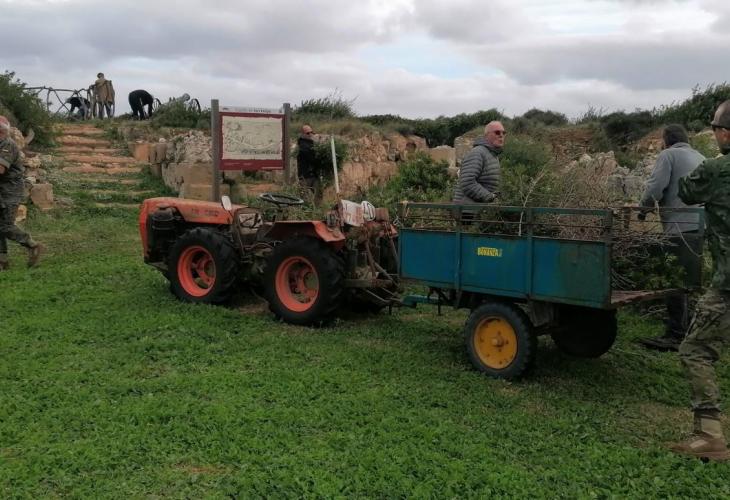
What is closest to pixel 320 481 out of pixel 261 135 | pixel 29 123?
pixel 261 135

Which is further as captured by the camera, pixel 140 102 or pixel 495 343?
pixel 140 102

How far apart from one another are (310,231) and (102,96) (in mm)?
19781

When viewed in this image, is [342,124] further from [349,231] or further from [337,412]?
[337,412]

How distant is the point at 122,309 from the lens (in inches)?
268

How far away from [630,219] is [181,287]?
4.40 meters

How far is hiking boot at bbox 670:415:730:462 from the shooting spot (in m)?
3.79

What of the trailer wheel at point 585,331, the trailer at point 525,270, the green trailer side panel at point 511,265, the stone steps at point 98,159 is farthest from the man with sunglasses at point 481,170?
the stone steps at point 98,159

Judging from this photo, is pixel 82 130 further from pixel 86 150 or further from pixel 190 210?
pixel 190 210

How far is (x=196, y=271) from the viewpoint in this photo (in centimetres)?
733

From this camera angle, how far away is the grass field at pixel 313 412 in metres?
3.50

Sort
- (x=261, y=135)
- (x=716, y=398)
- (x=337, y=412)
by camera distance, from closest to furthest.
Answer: (x=716, y=398) → (x=337, y=412) → (x=261, y=135)

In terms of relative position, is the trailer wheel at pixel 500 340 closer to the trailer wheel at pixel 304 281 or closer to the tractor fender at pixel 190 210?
the trailer wheel at pixel 304 281

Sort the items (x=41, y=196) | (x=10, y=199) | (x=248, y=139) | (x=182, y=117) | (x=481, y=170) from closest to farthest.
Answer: (x=481, y=170) < (x=10, y=199) < (x=248, y=139) < (x=41, y=196) < (x=182, y=117)

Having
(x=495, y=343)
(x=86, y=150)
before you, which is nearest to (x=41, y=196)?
(x=86, y=150)
